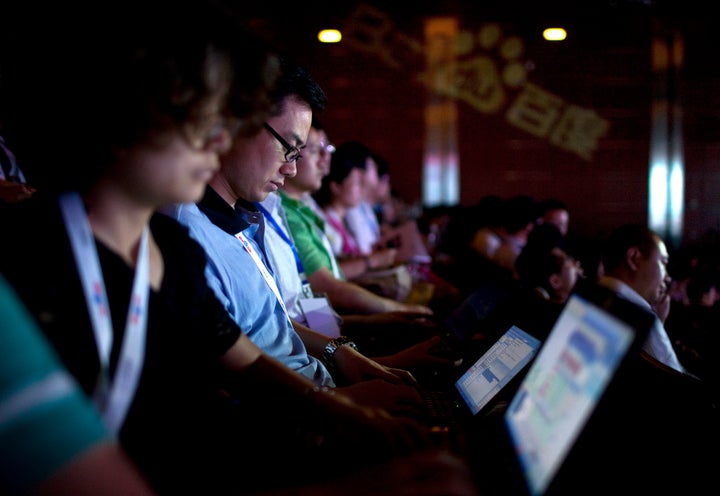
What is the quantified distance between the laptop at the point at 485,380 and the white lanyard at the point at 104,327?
701 mm

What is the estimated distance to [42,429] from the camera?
2.06 ft

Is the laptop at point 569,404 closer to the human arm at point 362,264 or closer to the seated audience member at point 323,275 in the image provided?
the seated audience member at point 323,275

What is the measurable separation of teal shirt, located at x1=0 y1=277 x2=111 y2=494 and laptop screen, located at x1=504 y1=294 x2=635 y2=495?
587 mm

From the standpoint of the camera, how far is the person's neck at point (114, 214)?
91 centimetres

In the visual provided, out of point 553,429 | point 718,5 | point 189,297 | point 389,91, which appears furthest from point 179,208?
point 718,5

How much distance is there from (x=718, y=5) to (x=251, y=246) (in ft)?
24.7

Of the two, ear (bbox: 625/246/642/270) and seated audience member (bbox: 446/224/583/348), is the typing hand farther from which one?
ear (bbox: 625/246/642/270)

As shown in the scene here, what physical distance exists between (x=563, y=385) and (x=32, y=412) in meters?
0.70

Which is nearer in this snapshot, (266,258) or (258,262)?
(258,262)

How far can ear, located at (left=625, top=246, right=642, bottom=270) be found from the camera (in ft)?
7.40

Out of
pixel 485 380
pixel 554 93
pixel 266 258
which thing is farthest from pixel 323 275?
pixel 554 93

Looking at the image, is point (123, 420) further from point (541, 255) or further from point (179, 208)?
point (541, 255)

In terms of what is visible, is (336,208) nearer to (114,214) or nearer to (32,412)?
(114,214)

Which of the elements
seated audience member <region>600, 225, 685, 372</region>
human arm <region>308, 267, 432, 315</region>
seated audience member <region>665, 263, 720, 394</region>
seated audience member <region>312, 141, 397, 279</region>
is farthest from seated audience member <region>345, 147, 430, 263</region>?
seated audience member <region>600, 225, 685, 372</region>
